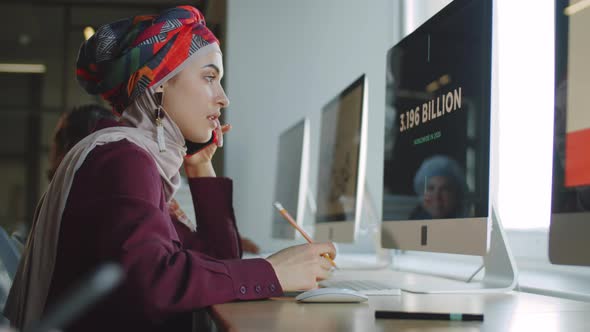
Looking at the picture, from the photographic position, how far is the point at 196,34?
4.78 feet

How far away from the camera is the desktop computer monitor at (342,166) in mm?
1907

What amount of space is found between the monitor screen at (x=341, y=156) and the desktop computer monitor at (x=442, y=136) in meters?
0.17

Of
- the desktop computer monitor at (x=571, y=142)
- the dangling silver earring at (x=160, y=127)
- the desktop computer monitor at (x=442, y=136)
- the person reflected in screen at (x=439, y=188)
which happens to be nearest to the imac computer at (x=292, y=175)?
the desktop computer monitor at (x=442, y=136)

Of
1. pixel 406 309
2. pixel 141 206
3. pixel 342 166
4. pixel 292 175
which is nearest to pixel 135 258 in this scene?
pixel 141 206

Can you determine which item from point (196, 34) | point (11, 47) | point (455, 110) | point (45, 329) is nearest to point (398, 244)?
point (455, 110)

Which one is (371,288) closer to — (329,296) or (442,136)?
(329,296)

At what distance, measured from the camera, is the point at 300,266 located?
1229mm

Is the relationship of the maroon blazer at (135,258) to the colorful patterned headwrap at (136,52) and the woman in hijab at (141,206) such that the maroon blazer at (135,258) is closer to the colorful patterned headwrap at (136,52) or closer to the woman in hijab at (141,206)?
the woman in hijab at (141,206)

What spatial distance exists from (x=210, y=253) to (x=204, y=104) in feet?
1.92

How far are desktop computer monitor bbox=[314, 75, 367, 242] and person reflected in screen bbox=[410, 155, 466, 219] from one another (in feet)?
1.19

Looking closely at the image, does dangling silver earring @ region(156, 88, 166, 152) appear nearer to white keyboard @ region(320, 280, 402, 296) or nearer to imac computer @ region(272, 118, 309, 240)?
white keyboard @ region(320, 280, 402, 296)

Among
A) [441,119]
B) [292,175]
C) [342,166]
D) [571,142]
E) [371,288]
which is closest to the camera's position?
[571,142]

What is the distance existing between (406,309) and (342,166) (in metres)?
1.05

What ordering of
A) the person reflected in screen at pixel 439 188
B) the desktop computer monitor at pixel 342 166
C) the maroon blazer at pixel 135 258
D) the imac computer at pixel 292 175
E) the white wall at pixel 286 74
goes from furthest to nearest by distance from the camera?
the white wall at pixel 286 74, the imac computer at pixel 292 175, the desktop computer monitor at pixel 342 166, the person reflected in screen at pixel 439 188, the maroon blazer at pixel 135 258
